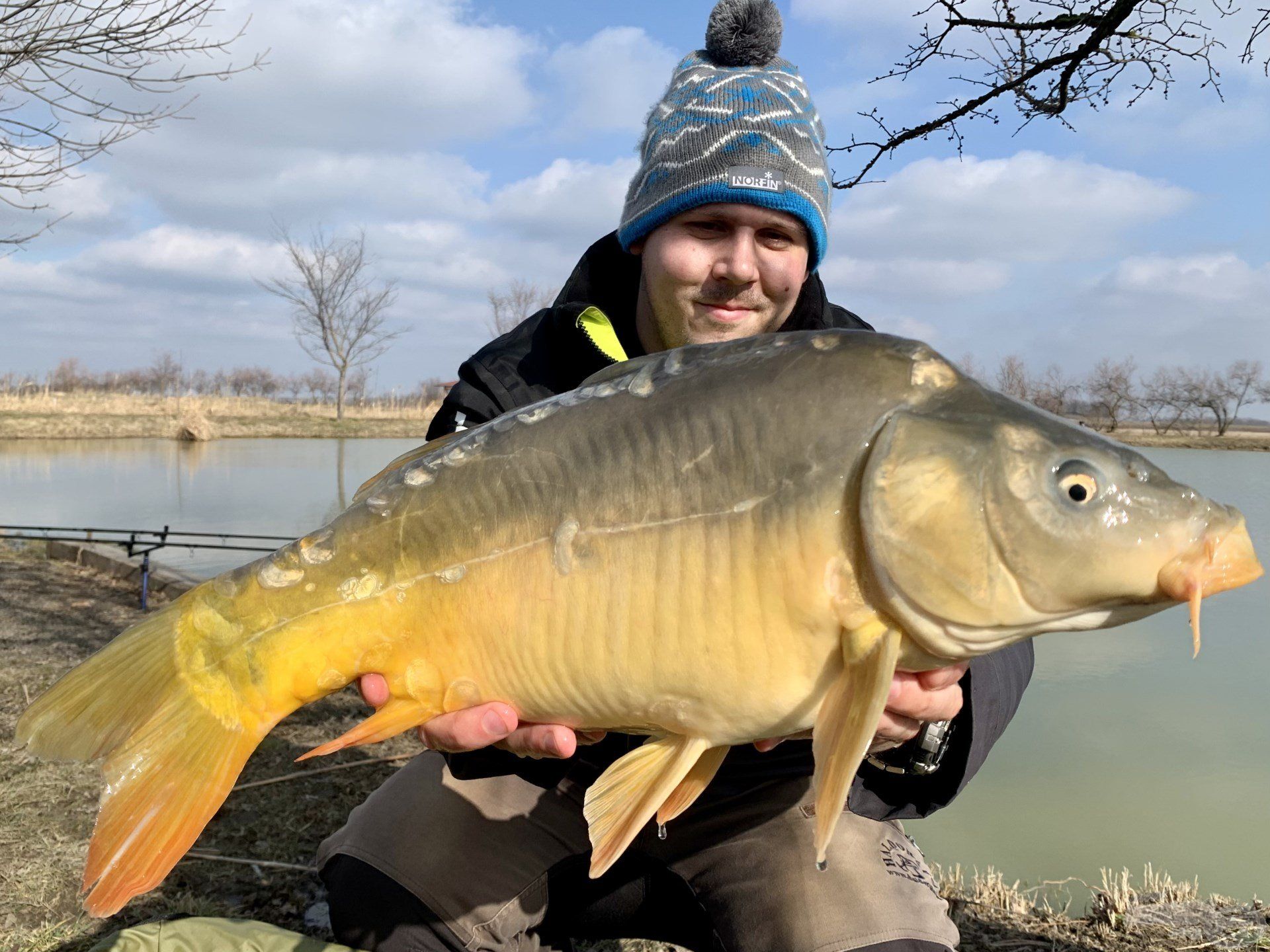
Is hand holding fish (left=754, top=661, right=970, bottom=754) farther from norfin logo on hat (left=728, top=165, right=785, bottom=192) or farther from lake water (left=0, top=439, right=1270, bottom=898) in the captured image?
lake water (left=0, top=439, right=1270, bottom=898)

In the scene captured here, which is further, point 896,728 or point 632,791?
point 896,728

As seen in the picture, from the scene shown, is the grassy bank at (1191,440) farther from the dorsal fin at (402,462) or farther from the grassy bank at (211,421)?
the dorsal fin at (402,462)

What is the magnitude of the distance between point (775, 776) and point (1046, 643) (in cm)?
527

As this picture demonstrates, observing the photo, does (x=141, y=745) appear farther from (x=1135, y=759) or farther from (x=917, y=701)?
(x=1135, y=759)

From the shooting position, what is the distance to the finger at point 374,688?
58.7 inches

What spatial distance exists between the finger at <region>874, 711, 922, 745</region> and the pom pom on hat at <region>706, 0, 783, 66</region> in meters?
1.85

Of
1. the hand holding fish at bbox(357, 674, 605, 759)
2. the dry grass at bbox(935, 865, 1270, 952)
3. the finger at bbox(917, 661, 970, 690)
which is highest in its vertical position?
the finger at bbox(917, 661, 970, 690)

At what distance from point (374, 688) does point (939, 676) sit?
0.91 m

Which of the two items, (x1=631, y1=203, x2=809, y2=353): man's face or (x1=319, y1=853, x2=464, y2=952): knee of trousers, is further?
(x1=631, y1=203, x2=809, y2=353): man's face

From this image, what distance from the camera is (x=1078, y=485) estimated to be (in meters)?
1.20

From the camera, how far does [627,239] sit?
2506 mm

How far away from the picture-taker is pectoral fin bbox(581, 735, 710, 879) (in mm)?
1350

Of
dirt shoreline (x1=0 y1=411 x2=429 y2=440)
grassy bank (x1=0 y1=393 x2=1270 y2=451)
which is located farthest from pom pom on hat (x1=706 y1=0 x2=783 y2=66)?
dirt shoreline (x1=0 y1=411 x2=429 y2=440)

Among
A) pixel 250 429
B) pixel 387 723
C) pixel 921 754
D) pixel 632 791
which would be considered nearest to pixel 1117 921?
pixel 921 754
